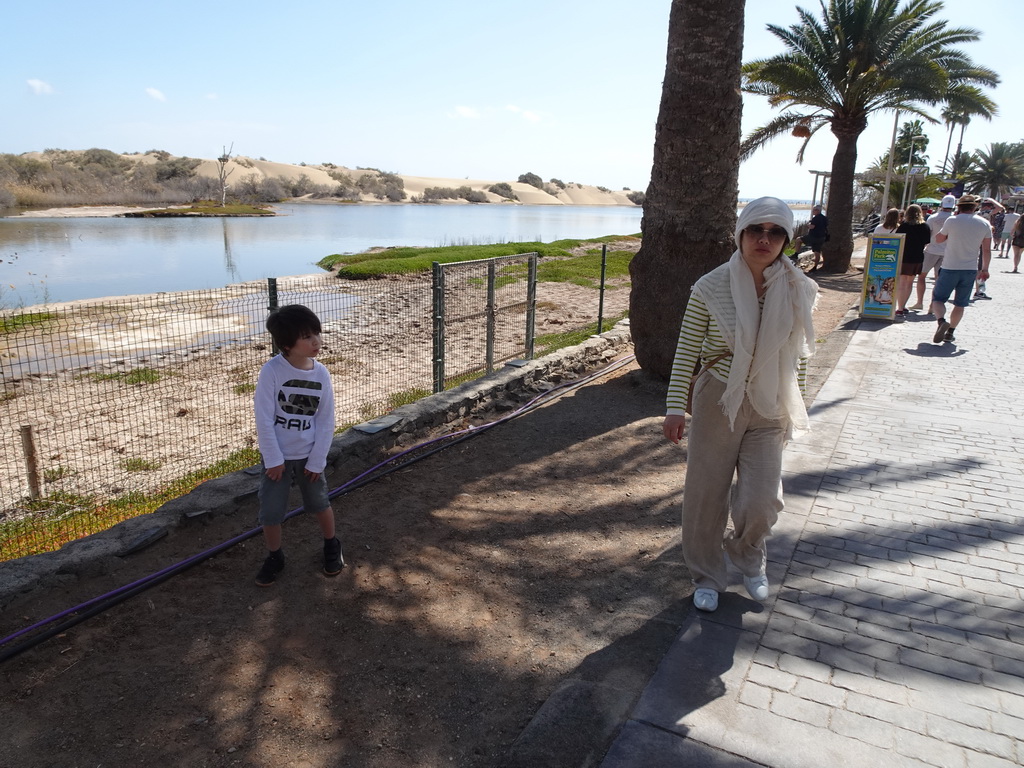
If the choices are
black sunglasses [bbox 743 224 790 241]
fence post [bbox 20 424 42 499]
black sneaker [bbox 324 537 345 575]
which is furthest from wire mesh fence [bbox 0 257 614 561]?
black sunglasses [bbox 743 224 790 241]

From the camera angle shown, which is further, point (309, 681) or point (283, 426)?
point (283, 426)

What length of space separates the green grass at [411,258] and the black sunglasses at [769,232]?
1476 cm

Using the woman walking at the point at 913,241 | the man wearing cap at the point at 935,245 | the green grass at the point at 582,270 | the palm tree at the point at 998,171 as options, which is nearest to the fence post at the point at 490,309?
the woman walking at the point at 913,241

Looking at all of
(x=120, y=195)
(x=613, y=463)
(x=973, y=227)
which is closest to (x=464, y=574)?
(x=613, y=463)

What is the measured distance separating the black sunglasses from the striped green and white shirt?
0.36 metres

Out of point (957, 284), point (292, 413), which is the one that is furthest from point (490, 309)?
point (957, 284)

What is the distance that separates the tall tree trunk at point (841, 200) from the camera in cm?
1808

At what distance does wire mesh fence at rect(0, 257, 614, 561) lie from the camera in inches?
215

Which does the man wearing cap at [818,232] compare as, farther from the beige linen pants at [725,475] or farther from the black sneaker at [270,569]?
the black sneaker at [270,569]

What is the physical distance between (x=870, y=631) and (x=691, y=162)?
4.89 meters

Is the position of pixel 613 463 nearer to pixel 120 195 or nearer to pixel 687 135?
pixel 687 135

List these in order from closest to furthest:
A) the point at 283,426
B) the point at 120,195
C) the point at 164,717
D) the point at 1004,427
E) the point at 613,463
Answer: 1. the point at 164,717
2. the point at 283,426
3. the point at 613,463
4. the point at 1004,427
5. the point at 120,195

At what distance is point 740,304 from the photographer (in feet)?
10.3

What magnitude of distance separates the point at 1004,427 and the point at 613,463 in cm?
357
